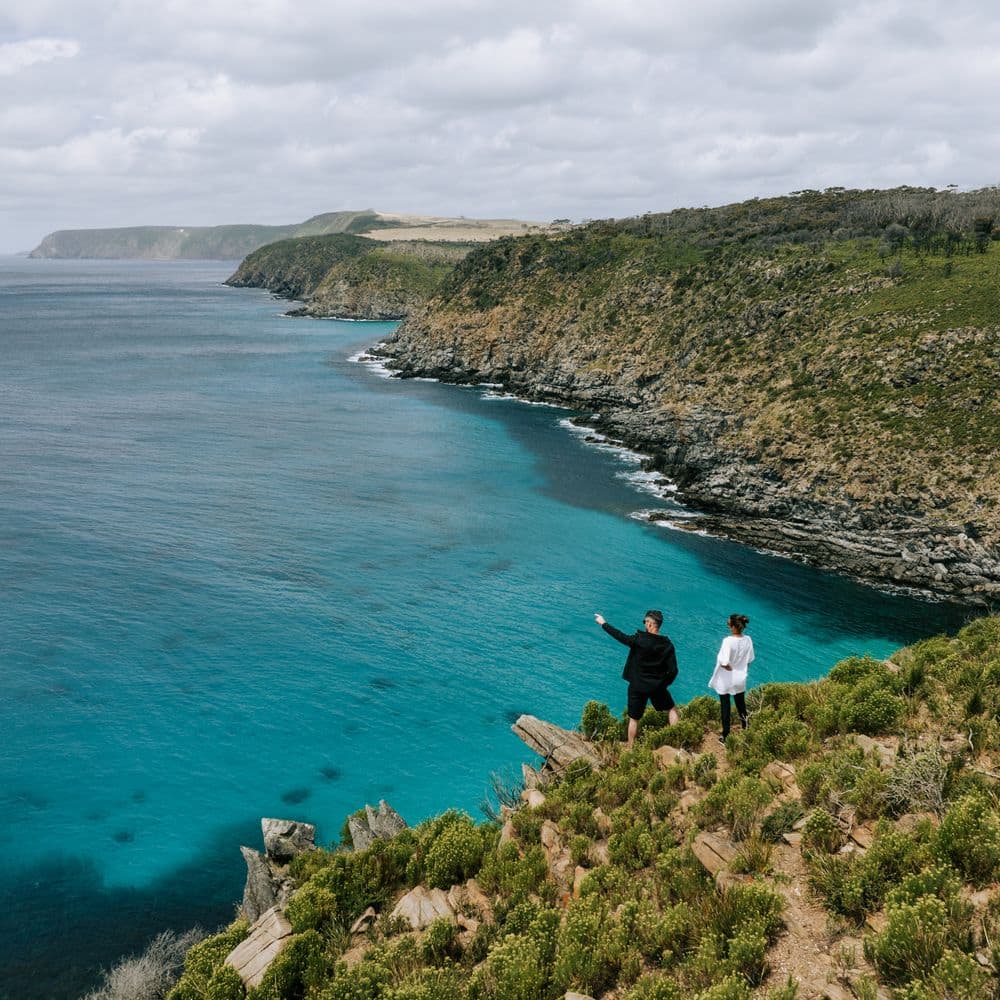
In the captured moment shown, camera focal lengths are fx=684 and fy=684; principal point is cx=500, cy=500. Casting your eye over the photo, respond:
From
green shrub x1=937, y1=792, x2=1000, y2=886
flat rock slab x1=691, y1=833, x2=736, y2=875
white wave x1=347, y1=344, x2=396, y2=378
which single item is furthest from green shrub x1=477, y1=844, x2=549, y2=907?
white wave x1=347, y1=344, x2=396, y2=378

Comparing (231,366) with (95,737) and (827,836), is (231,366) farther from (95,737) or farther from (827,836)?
(827,836)

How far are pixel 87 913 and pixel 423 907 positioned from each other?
16311mm

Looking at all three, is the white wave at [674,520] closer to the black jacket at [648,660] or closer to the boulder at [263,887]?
the black jacket at [648,660]

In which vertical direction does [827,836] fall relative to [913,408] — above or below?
below

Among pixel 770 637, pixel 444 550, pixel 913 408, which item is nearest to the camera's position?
pixel 770 637

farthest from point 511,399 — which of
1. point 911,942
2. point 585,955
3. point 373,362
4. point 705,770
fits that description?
point 911,942

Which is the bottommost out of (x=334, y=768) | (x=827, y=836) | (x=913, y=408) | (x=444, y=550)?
(x=334, y=768)

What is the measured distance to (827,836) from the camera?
11328mm

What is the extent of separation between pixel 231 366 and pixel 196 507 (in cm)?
6796

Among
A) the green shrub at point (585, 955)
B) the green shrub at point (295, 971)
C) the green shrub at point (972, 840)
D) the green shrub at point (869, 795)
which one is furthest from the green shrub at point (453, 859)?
the green shrub at point (972, 840)

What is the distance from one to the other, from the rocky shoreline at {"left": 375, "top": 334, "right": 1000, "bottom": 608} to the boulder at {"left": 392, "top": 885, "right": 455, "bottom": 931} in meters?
41.7

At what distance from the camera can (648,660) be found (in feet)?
48.6

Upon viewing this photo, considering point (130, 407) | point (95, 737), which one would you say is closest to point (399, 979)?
point (95, 737)

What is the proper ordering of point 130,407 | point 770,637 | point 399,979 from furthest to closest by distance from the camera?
point 130,407 < point 770,637 < point 399,979
